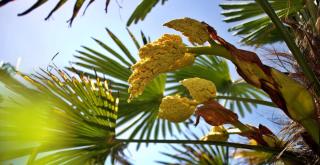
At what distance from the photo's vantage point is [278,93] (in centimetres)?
138

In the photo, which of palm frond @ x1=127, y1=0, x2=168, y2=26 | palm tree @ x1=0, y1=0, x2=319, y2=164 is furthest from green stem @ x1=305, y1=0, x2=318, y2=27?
palm frond @ x1=127, y1=0, x2=168, y2=26

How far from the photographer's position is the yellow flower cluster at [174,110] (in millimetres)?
1688

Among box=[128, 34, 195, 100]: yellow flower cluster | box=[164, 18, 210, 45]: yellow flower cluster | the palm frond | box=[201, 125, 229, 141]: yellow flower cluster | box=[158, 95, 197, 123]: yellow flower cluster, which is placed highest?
the palm frond

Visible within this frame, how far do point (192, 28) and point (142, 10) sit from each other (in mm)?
1170

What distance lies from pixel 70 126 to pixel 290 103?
3.04 ft

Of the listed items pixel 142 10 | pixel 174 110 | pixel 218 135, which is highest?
pixel 142 10

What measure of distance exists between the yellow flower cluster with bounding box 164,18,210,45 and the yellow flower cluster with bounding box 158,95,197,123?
1.05 feet

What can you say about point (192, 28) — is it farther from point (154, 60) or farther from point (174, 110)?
point (174, 110)

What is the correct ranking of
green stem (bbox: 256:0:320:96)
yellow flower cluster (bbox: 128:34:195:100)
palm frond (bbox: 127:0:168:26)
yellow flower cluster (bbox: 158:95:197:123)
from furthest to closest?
palm frond (bbox: 127:0:168:26) → yellow flower cluster (bbox: 158:95:197:123) → yellow flower cluster (bbox: 128:34:195:100) → green stem (bbox: 256:0:320:96)

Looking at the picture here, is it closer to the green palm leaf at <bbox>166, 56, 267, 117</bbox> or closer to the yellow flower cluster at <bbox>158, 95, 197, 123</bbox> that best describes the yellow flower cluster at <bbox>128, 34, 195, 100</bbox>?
the yellow flower cluster at <bbox>158, 95, 197, 123</bbox>

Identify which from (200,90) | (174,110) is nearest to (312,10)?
(200,90)

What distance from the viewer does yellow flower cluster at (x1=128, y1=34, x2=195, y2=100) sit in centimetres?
143

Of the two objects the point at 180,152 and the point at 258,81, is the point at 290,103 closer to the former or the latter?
the point at 258,81

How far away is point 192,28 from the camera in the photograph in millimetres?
1482
